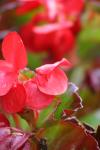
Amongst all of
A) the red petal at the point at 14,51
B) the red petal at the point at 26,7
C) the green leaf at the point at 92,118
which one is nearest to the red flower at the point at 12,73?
the red petal at the point at 14,51

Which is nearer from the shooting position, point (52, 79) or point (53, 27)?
point (52, 79)

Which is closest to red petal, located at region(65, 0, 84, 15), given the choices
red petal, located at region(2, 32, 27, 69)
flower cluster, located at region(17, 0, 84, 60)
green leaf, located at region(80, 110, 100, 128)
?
flower cluster, located at region(17, 0, 84, 60)

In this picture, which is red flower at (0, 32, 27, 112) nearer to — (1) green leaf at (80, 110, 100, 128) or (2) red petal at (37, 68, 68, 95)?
(2) red petal at (37, 68, 68, 95)

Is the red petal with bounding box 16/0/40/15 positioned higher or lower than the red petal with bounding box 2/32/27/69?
lower

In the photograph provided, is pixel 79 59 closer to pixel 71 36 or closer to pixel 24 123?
pixel 71 36

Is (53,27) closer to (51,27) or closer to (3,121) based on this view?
(51,27)

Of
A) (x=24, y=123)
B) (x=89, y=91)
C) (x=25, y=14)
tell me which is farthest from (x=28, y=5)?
(x=24, y=123)

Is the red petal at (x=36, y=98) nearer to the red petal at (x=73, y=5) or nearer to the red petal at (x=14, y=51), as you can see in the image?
the red petal at (x=14, y=51)

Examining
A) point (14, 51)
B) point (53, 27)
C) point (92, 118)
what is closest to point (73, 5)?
point (53, 27)
